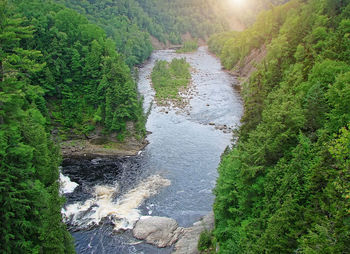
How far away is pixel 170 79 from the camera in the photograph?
97375 mm

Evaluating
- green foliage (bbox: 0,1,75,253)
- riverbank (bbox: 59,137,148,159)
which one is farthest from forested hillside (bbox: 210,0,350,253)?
riverbank (bbox: 59,137,148,159)

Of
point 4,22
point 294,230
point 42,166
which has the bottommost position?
point 42,166

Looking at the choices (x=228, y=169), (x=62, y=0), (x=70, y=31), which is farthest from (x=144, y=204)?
(x=62, y=0)

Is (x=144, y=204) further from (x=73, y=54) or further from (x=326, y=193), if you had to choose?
(x=73, y=54)

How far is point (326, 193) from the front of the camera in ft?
50.4

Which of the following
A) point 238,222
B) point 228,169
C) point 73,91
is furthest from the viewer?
point 73,91

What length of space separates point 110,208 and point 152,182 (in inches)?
341

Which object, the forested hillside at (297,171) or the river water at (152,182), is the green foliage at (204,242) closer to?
the forested hillside at (297,171)

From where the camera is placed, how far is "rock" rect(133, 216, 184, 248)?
106 feet

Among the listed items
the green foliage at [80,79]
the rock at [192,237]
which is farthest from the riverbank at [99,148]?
the rock at [192,237]

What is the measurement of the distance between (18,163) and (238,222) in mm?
18370

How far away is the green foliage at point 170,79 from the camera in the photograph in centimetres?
8338

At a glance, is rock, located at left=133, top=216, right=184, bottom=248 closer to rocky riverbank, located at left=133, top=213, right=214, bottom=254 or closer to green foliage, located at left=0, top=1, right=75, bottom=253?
rocky riverbank, located at left=133, top=213, right=214, bottom=254

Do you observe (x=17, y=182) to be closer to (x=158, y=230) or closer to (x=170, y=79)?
(x=158, y=230)
